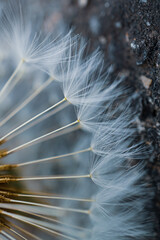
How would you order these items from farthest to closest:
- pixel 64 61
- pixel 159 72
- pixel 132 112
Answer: pixel 132 112 → pixel 64 61 → pixel 159 72

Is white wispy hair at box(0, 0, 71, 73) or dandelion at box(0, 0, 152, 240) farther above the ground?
white wispy hair at box(0, 0, 71, 73)

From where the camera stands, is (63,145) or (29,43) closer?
(29,43)

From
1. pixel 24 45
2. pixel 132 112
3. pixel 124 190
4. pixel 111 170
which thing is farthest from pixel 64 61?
pixel 124 190

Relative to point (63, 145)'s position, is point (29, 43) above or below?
above

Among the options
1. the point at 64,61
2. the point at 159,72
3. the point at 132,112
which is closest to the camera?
the point at 159,72

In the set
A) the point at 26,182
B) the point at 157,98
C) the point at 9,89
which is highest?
the point at 9,89

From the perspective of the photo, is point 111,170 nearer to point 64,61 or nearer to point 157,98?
point 157,98

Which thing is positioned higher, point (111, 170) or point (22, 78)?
point (22, 78)

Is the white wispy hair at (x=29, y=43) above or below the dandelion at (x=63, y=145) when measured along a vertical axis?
above
